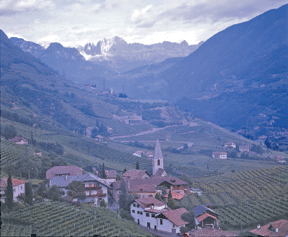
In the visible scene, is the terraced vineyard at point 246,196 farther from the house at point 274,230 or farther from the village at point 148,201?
the house at point 274,230

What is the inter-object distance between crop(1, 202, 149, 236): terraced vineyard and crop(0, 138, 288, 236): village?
350 centimetres

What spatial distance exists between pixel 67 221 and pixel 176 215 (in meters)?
12.1

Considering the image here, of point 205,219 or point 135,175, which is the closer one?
point 205,219

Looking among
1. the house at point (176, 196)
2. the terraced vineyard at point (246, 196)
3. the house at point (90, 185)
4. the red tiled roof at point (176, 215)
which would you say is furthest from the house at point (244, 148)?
the red tiled roof at point (176, 215)

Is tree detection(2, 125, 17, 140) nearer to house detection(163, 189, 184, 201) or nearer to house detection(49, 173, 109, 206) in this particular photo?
house detection(49, 173, 109, 206)

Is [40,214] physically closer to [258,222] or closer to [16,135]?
[258,222]

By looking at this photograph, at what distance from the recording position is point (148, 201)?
142 feet

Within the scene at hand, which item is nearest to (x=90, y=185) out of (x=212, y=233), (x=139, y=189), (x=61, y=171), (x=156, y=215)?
(x=139, y=189)

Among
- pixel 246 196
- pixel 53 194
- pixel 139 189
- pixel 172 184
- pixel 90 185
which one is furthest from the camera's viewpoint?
pixel 172 184

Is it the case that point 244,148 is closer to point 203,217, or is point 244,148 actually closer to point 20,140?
point 20,140

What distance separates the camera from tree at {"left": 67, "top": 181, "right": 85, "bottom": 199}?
1735 inches

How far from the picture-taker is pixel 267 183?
2331 inches

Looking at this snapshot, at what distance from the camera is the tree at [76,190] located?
44.1m

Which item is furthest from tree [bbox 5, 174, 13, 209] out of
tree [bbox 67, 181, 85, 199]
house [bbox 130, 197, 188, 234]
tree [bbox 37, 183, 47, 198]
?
house [bbox 130, 197, 188, 234]
